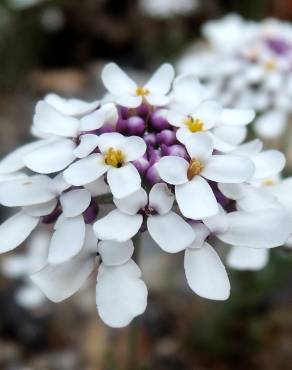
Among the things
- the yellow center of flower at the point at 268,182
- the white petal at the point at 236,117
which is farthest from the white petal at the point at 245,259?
the white petal at the point at 236,117

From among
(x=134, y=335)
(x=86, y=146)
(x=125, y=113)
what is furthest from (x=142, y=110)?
(x=134, y=335)

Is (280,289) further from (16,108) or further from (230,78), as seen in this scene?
(16,108)

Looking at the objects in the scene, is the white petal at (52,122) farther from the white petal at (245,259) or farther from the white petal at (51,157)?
the white petal at (245,259)

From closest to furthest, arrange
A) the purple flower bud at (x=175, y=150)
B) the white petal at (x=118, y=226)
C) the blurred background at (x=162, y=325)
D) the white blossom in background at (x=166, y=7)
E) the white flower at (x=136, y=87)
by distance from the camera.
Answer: the white petal at (x=118, y=226), the purple flower bud at (x=175, y=150), the white flower at (x=136, y=87), the blurred background at (x=162, y=325), the white blossom in background at (x=166, y=7)

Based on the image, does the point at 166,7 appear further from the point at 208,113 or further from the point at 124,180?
the point at 124,180

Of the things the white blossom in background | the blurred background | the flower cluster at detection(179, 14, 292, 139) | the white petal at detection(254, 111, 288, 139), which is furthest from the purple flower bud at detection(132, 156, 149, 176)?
the white blossom in background

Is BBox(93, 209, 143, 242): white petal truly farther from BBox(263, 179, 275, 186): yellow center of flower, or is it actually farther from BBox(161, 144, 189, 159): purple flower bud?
BBox(263, 179, 275, 186): yellow center of flower

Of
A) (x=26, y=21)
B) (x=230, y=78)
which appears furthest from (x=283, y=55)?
(x=26, y=21)
